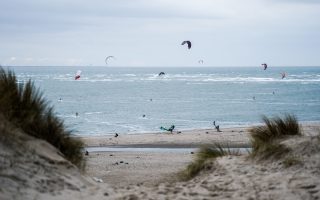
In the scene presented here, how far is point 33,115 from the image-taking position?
25.6 ft

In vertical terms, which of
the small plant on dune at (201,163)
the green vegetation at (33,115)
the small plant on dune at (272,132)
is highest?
the green vegetation at (33,115)

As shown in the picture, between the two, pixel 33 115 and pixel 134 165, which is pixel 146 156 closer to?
pixel 134 165

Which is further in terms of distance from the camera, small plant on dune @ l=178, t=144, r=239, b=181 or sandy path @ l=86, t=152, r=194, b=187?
sandy path @ l=86, t=152, r=194, b=187

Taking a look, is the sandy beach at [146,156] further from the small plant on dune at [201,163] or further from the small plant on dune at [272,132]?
the small plant on dune at [272,132]

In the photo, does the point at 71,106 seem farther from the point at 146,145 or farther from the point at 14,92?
the point at 14,92

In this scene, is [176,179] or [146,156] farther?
[146,156]

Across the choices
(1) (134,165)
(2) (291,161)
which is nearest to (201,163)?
(2) (291,161)

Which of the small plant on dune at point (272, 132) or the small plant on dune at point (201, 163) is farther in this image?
the small plant on dune at point (201, 163)

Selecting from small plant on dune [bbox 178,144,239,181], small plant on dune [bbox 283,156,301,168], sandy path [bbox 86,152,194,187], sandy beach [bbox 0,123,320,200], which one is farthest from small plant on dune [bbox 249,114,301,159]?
sandy path [bbox 86,152,194,187]

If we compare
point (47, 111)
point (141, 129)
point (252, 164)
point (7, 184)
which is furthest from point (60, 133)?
point (141, 129)

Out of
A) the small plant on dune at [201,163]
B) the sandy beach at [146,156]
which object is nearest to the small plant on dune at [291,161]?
the small plant on dune at [201,163]

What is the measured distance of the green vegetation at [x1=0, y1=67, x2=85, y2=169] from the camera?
7594 mm

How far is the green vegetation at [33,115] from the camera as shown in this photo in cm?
759

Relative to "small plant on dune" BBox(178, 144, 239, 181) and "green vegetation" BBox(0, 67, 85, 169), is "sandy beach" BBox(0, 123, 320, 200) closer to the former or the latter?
"small plant on dune" BBox(178, 144, 239, 181)
